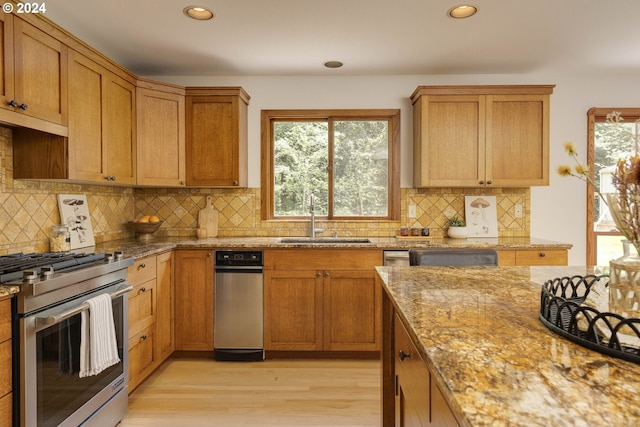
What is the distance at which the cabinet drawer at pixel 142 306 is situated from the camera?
253 cm

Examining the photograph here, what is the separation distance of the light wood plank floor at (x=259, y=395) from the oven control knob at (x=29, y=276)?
3.65 ft

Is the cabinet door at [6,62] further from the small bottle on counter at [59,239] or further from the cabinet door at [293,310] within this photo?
the cabinet door at [293,310]

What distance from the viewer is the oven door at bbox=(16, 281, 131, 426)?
61.5 inches

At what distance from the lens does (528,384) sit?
2.22 feet

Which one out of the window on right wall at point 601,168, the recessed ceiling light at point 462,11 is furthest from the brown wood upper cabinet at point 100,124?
the window on right wall at point 601,168

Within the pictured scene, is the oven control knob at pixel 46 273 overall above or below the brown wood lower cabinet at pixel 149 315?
above

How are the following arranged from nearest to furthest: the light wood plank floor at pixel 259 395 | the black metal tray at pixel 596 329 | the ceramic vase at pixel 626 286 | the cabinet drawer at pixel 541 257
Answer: the black metal tray at pixel 596 329 < the ceramic vase at pixel 626 286 < the light wood plank floor at pixel 259 395 < the cabinet drawer at pixel 541 257

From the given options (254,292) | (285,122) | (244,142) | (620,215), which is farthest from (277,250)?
(620,215)

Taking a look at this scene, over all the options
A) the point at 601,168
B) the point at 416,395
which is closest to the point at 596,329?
the point at 416,395

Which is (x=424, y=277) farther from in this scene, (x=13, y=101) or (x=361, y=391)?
(x=13, y=101)

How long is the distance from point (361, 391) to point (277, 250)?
1.17 metres

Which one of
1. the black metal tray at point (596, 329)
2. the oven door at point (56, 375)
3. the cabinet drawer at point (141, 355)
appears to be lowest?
the cabinet drawer at point (141, 355)

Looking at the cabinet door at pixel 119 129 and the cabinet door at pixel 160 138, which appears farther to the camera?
the cabinet door at pixel 160 138

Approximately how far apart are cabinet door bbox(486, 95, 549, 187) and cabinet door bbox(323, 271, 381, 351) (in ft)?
4.74
